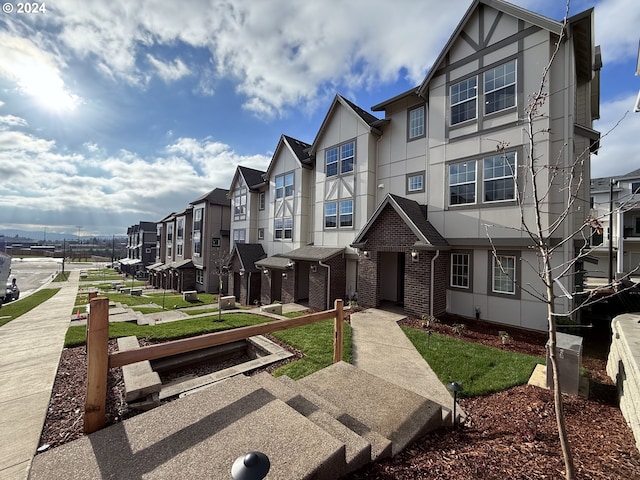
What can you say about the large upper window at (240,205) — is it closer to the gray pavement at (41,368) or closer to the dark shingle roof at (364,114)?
the dark shingle roof at (364,114)

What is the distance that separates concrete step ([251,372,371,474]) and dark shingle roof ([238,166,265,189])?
21.5 m

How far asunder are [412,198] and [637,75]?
7.88 metres

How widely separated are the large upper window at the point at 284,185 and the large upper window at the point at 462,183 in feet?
37.3

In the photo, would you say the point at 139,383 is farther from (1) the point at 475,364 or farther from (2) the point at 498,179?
(2) the point at 498,179

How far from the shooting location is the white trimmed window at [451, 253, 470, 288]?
1157 centimetres


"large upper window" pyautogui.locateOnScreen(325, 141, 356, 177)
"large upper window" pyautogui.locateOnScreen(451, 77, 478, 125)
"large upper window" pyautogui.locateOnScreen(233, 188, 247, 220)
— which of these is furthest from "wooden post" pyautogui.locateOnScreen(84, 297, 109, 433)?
"large upper window" pyautogui.locateOnScreen(233, 188, 247, 220)

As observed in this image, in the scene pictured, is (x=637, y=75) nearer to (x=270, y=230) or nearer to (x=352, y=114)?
(x=352, y=114)

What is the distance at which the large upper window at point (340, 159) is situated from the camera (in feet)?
51.9

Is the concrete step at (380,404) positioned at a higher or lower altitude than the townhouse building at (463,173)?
lower

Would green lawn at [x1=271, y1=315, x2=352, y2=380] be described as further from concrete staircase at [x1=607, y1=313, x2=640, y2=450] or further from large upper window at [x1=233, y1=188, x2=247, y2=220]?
large upper window at [x1=233, y1=188, x2=247, y2=220]

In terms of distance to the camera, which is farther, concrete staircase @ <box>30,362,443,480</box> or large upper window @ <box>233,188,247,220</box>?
large upper window @ <box>233,188,247,220</box>

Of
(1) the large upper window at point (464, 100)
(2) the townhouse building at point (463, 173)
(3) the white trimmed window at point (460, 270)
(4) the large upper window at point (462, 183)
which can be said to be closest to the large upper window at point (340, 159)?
(2) the townhouse building at point (463, 173)

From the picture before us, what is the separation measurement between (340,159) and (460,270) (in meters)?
9.06

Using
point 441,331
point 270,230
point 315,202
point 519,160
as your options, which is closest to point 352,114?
point 315,202
